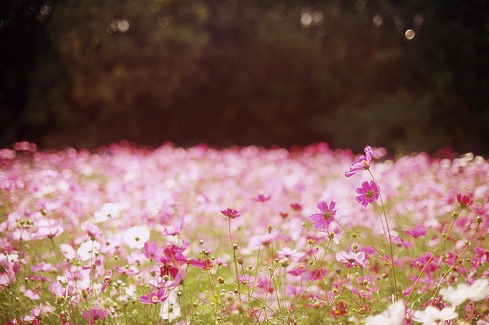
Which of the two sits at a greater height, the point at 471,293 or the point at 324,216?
the point at 324,216

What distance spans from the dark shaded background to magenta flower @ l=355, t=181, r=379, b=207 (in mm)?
5718

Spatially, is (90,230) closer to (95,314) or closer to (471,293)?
(95,314)

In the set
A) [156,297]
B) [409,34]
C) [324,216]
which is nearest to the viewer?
[156,297]

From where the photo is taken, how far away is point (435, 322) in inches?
43.7

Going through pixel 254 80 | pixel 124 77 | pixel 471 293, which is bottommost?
pixel 471 293

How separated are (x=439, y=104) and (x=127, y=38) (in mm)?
7326

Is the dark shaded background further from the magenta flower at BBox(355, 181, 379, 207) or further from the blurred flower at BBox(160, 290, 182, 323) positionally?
the magenta flower at BBox(355, 181, 379, 207)

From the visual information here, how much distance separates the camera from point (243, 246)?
2768mm

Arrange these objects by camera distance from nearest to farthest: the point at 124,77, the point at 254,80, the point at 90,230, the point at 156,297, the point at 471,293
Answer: the point at 471,293 → the point at 156,297 → the point at 90,230 → the point at 124,77 → the point at 254,80

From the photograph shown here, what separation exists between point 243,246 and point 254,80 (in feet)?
34.1

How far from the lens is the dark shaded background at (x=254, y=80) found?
8250mm

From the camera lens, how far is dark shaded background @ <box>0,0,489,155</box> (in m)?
8.25

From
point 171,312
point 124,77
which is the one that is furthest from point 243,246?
point 124,77

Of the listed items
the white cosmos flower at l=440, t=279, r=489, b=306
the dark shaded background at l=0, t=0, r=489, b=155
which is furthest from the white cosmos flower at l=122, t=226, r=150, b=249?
the dark shaded background at l=0, t=0, r=489, b=155
